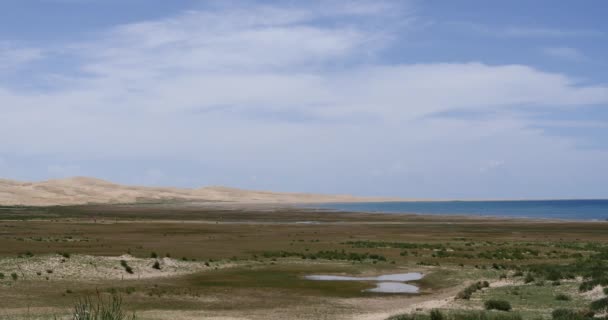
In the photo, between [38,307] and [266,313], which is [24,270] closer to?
[38,307]

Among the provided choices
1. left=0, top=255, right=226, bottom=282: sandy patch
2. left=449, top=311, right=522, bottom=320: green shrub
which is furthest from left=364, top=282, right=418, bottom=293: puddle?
left=0, top=255, right=226, bottom=282: sandy patch

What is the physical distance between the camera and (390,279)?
121 feet

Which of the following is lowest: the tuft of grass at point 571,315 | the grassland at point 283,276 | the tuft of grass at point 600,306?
→ the grassland at point 283,276

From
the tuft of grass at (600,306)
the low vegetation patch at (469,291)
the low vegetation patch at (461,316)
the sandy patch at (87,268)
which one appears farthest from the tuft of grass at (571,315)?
the sandy patch at (87,268)

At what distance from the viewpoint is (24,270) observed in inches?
1350

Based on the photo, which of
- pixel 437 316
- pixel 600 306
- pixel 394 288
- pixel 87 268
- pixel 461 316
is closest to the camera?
pixel 437 316

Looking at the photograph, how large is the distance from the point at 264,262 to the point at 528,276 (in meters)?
17.0

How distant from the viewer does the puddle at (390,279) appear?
32.8m

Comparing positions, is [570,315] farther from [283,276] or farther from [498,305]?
[283,276]

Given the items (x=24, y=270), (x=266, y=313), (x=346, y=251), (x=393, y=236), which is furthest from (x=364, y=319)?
(x=393, y=236)

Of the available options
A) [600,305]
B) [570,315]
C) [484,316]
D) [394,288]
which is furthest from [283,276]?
[570,315]

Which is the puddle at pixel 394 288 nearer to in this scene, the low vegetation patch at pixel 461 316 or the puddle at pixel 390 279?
the puddle at pixel 390 279

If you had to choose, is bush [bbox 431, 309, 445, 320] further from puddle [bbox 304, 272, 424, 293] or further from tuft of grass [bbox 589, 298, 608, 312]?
puddle [bbox 304, 272, 424, 293]

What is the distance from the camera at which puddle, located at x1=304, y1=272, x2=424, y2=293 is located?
108 feet
